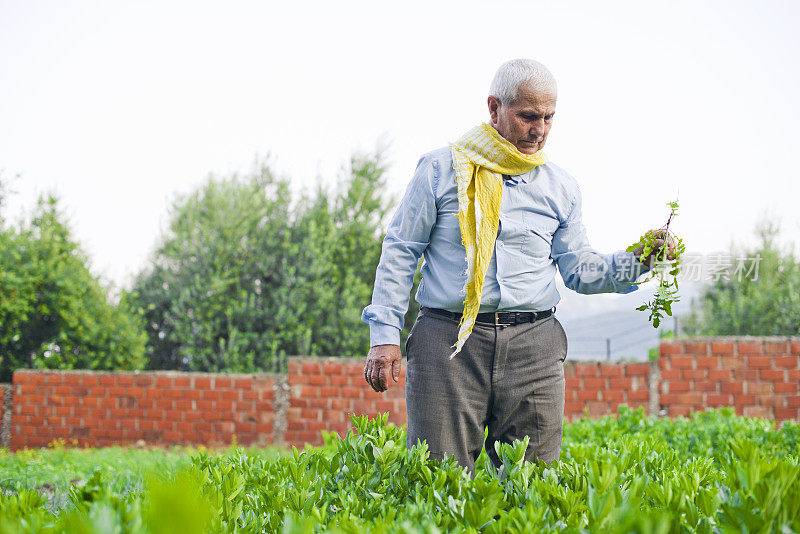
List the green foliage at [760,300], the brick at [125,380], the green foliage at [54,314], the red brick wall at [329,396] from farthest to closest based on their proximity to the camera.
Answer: the green foliage at [760,300], the green foliage at [54,314], the brick at [125,380], the red brick wall at [329,396]

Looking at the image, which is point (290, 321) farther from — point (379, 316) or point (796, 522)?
point (796, 522)

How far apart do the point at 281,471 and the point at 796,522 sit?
1.53 meters

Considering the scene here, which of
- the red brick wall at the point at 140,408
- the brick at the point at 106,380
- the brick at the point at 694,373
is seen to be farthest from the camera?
the brick at the point at 106,380

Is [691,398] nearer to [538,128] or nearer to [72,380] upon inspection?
[538,128]

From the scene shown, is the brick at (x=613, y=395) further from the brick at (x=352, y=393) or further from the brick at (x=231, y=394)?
the brick at (x=231, y=394)

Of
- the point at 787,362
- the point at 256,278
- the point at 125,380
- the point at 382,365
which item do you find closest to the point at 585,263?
the point at 382,365

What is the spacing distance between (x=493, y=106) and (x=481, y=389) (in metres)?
1.12

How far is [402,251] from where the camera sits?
2600 millimetres

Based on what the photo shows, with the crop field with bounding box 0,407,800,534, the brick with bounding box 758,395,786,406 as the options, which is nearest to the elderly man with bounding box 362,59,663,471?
the crop field with bounding box 0,407,800,534

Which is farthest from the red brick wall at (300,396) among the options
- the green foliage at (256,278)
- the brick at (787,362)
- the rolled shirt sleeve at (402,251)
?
the rolled shirt sleeve at (402,251)

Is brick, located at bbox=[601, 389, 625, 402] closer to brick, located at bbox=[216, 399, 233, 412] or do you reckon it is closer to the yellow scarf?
brick, located at bbox=[216, 399, 233, 412]

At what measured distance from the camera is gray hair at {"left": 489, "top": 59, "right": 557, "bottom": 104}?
244 cm

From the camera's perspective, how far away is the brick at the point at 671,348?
701cm

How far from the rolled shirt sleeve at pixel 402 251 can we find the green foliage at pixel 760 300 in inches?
518
